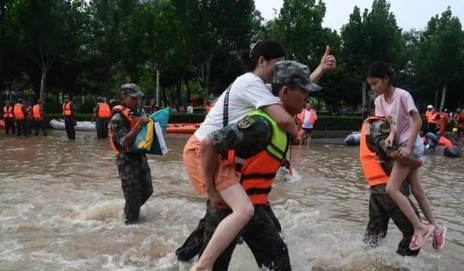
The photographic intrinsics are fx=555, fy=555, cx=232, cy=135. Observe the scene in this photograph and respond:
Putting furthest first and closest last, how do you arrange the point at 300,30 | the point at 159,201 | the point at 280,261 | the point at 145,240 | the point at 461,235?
the point at 300,30 < the point at 159,201 < the point at 461,235 < the point at 145,240 < the point at 280,261

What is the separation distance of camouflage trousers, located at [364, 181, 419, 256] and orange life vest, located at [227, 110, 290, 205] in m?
1.86

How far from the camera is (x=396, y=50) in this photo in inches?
1436

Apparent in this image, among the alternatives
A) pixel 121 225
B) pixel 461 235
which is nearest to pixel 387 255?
pixel 461 235

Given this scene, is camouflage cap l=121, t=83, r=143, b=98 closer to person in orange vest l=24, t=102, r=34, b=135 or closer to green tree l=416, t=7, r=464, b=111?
person in orange vest l=24, t=102, r=34, b=135

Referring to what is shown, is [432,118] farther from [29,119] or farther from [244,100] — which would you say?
[244,100]

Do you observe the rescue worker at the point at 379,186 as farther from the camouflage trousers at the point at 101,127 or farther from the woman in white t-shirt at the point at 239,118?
the camouflage trousers at the point at 101,127

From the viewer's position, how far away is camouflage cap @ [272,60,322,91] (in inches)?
139

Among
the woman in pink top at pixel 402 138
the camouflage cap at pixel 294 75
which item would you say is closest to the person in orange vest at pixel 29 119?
the woman in pink top at pixel 402 138

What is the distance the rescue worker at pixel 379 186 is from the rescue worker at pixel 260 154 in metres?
1.67

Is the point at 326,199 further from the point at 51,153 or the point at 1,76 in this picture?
the point at 1,76

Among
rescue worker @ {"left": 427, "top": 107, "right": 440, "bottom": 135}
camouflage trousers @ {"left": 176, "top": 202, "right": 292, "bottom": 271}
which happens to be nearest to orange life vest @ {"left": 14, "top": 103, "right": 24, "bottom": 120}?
rescue worker @ {"left": 427, "top": 107, "right": 440, "bottom": 135}

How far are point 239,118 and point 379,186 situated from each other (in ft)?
6.51

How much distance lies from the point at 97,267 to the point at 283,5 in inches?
1215

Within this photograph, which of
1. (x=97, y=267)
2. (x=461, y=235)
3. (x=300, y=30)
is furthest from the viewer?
(x=300, y=30)
